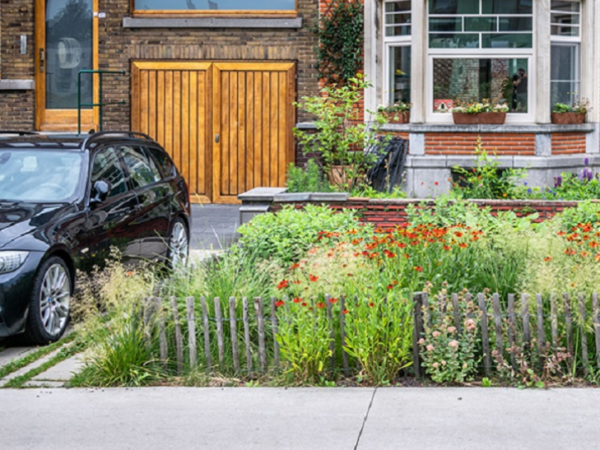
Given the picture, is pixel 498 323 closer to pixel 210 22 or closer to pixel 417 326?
pixel 417 326

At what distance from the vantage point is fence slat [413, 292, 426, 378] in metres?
7.01

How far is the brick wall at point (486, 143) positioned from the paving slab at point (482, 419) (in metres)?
9.93

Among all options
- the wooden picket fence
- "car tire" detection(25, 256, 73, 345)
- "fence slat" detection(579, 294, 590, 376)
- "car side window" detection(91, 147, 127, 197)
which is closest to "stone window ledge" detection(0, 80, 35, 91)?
"car side window" detection(91, 147, 127, 197)

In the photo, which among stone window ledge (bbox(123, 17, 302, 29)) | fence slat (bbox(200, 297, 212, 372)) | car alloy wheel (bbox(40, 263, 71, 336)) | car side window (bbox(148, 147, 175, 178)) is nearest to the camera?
fence slat (bbox(200, 297, 212, 372))

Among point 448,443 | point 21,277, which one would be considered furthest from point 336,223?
point 448,443

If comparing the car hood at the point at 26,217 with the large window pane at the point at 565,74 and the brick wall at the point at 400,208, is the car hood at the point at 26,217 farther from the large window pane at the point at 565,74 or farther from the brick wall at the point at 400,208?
the large window pane at the point at 565,74

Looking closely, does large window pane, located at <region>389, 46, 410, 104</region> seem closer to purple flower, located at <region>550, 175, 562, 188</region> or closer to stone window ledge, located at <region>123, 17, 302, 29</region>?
stone window ledge, located at <region>123, 17, 302, 29</region>

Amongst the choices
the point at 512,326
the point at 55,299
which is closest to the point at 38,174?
the point at 55,299

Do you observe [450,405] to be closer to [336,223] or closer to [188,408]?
[188,408]

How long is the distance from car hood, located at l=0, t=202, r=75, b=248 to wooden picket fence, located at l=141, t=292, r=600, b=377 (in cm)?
184

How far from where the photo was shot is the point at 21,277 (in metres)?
8.29

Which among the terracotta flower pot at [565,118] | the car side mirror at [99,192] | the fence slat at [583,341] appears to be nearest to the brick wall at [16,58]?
the terracotta flower pot at [565,118]

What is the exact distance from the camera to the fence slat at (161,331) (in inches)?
281

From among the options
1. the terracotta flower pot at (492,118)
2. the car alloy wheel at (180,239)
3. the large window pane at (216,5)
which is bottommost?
the car alloy wheel at (180,239)
